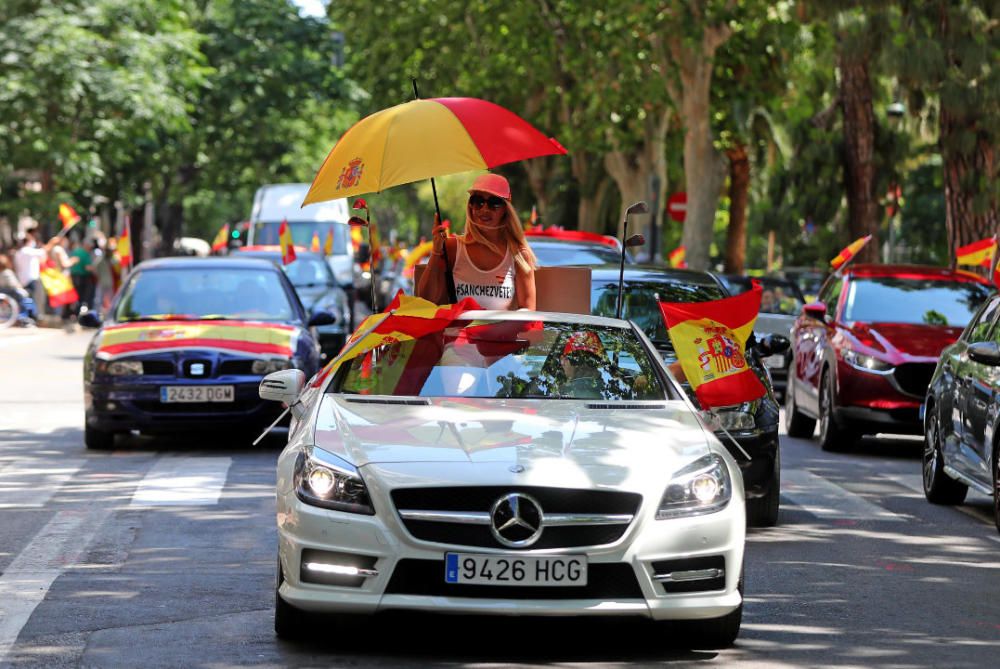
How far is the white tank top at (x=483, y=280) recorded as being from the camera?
10.0 metres

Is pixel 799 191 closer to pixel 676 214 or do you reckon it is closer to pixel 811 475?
pixel 676 214

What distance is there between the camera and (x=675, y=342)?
405 inches

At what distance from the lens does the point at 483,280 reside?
1002cm

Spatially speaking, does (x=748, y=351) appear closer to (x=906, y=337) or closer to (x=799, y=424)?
(x=906, y=337)

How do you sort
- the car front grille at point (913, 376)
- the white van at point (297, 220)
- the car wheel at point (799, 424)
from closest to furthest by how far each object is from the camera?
the car front grille at point (913, 376) → the car wheel at point (799, 424) → the white van at point (297, 220)

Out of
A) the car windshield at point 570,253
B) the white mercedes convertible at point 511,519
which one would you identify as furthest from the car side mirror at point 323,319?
the white mercedes convertible at point 511,519

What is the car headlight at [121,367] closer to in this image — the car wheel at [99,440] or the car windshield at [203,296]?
the car wheel at [99,440]

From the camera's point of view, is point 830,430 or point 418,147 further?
point 830,430

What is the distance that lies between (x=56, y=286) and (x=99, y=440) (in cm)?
2287

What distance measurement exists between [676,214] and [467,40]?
10487 mm

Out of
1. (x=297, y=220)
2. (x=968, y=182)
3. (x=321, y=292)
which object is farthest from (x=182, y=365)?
(x=297, y=220)

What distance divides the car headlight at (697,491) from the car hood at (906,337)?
9.30 m

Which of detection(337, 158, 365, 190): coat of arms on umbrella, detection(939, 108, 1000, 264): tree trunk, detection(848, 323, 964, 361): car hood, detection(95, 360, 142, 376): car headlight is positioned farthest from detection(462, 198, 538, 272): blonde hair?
detection(939, 108, 1000, 264): tree trunk

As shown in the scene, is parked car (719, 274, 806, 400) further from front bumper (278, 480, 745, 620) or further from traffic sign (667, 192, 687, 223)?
front bumper (278, 480, 745, 620)
